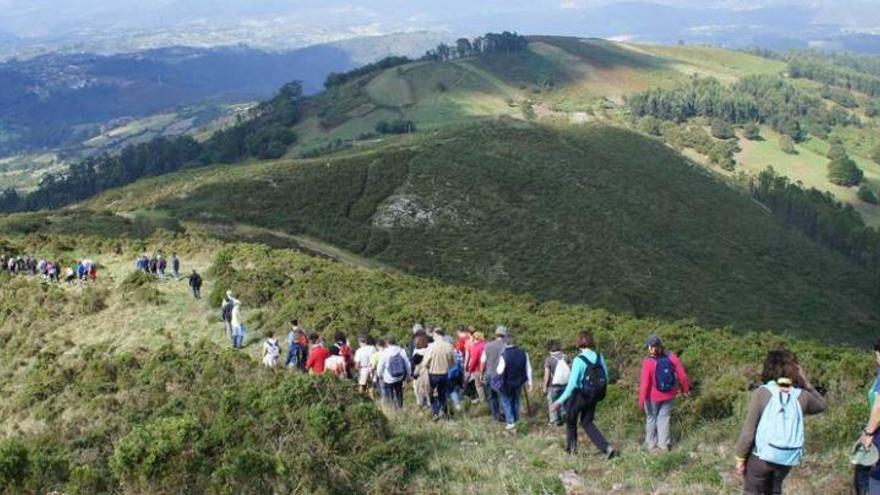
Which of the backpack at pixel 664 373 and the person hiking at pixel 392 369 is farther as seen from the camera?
the person hiking at pixel 392 369

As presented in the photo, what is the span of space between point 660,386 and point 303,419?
4.73 m

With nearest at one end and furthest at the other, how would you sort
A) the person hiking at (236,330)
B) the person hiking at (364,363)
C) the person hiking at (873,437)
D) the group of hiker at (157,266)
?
the person hiking at (873,437) < the person hiking at (364,363) < the person hiking at (236,330) < the group of hiker at (157,266)

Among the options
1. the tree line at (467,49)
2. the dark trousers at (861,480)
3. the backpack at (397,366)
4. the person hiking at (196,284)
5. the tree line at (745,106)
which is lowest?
the tree line at (745,106)

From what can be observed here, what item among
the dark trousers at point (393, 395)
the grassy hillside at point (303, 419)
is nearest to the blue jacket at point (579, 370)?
the grassy hillside at point (303, 419)

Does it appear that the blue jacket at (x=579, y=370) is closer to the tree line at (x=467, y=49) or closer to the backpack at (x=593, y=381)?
the backpack at (x=593, y=381)

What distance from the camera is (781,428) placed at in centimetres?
675

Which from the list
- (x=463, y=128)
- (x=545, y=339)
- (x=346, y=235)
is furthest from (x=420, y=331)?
(x=463, y=128)

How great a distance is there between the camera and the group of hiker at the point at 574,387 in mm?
6805

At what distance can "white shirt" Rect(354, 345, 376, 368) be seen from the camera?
1473 centimetres

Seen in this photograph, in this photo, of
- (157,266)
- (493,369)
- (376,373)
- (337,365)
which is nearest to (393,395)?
(376,373)

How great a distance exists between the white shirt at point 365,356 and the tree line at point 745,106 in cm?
14858

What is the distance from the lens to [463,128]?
8919 centimetres

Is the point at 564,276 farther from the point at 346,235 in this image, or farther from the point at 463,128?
the point at 463,128

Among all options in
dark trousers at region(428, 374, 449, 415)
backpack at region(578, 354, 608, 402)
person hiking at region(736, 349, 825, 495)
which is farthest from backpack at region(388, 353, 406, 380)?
person hiking at region(736, 349, 825, 495)
